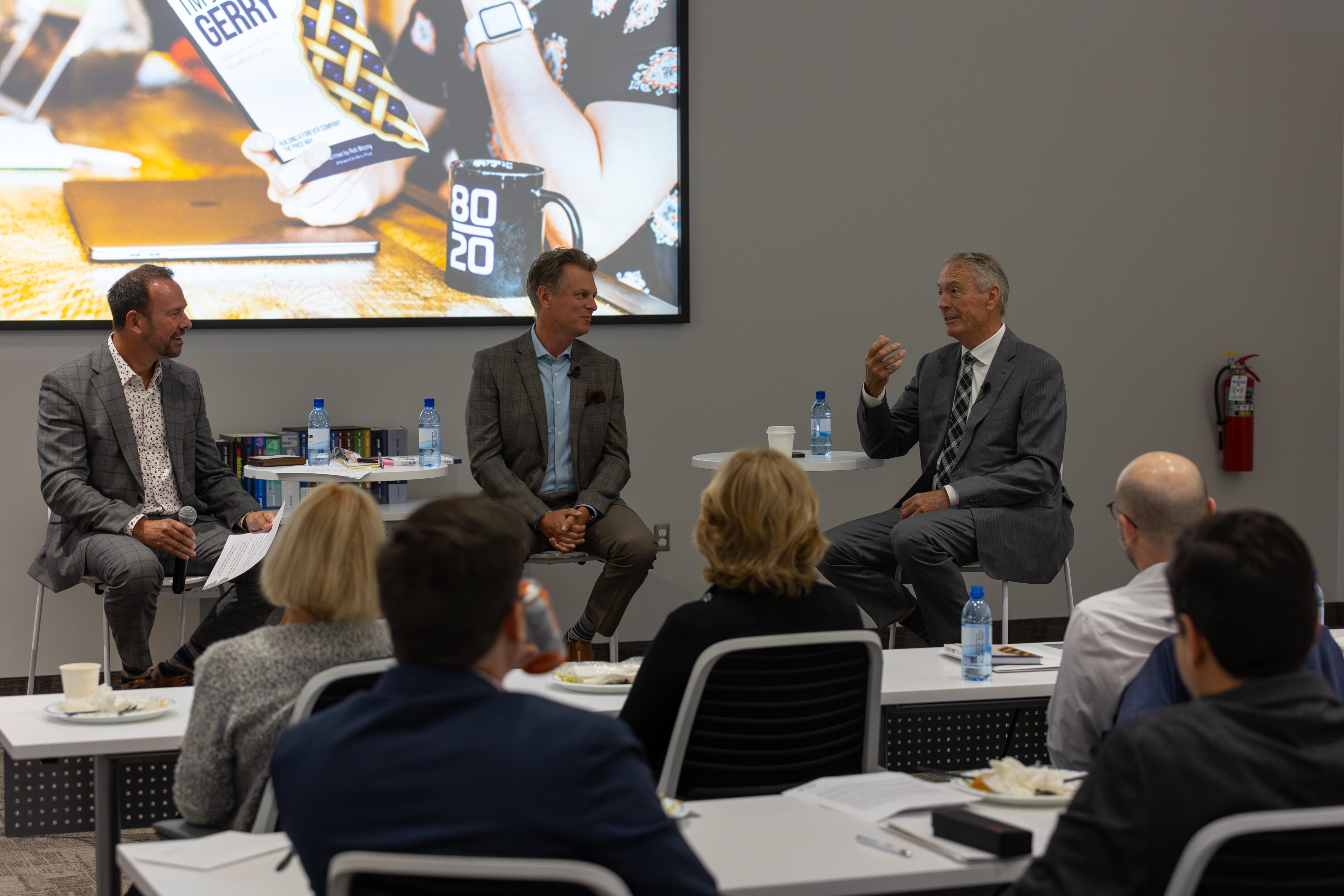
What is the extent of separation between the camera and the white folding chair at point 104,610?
393cm

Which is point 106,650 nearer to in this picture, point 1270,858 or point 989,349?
point 989,349

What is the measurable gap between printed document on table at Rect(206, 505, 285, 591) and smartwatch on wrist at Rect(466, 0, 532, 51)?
7.17 ft

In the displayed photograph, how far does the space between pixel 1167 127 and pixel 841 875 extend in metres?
5.17

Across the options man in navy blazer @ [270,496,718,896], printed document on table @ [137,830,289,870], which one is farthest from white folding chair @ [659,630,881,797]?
man in navy blazer @ [270,496,718,896]

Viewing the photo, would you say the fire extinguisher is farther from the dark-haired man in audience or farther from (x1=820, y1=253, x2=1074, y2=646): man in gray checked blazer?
the dark-haired man in audience

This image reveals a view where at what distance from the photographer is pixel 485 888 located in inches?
41.8

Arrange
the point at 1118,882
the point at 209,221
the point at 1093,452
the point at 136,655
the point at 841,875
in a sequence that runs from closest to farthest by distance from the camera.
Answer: the point at 1118,882 < the point at 841,875 < the point at 136,655 < the point at 209,221 < the point at 1093,452

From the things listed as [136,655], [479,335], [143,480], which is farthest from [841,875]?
[479,335]

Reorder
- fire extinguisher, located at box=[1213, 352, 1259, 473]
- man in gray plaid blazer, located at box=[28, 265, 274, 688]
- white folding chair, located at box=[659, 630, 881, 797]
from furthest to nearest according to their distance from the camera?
fire extinguisher, located at box=[1213, 352, 1259, 473] < man in gray plaid blazer, located at box=[28, 265, 274, 688] < white folding chair, located at box=[659, 630, 881, 797]

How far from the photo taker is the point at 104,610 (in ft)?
12.5

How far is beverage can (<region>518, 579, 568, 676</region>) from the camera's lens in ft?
4.02

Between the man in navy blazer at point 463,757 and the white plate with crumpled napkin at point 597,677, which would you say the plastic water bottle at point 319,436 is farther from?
the man in navy blazer at point 463,757

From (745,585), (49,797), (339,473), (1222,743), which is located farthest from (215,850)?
(339,473)

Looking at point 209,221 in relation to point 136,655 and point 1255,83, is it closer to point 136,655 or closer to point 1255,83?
point 136,655
